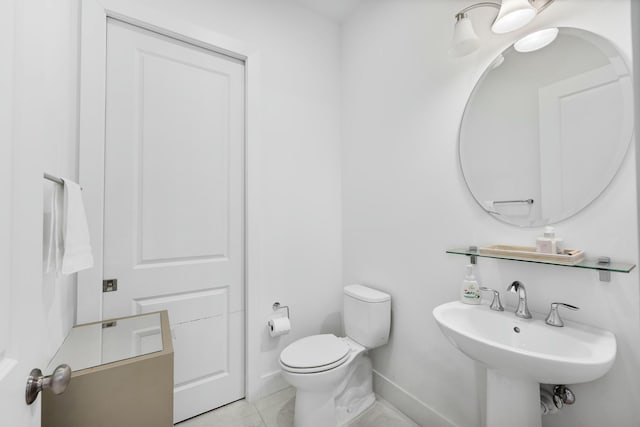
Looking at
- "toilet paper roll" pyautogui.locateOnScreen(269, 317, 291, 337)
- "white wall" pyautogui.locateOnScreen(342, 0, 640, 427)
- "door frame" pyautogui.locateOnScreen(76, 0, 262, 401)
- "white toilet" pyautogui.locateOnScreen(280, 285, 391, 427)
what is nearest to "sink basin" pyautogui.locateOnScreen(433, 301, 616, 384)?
"white wall" pyautogui.locateOnScreen(342, 0, 640, 427)

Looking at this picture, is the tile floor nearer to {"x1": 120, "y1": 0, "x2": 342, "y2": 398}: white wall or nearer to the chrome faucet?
{"x1": 120, "y1": 0, "x2": 342, "y2": 398}: white wall

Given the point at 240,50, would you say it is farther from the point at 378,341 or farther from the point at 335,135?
the point at 378,341

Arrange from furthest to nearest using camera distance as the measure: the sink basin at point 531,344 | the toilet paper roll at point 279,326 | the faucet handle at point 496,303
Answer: the toilet paper roll at point 279,326 → the faucet handle at point 496,303 → the sink basin at point 531,344

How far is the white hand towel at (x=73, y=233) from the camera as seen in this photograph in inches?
36.2

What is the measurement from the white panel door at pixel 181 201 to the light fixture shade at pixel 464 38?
1.24 m

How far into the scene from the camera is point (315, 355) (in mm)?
1525

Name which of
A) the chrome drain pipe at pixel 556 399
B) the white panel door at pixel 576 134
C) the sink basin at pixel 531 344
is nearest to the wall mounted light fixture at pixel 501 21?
the white panel door at pixel 576 134

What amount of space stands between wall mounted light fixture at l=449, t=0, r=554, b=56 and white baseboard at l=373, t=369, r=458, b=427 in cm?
180

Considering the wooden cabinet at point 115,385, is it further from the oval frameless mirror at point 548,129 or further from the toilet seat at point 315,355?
the oval frameless mirror at point 548,129

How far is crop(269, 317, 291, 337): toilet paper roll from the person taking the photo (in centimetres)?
174

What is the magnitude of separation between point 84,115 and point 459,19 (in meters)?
1.78

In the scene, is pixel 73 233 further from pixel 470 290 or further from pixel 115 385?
pixel 470 290

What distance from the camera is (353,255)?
6.75 ft

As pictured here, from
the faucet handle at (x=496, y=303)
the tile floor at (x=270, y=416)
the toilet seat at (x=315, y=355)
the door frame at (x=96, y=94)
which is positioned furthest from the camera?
the tile floor at (x=270, y=416)
